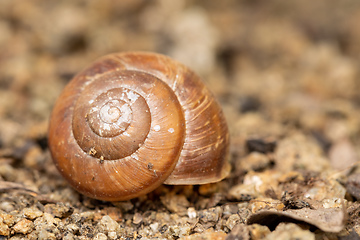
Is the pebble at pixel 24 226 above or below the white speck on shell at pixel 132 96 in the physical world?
below

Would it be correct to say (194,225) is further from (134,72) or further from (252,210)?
(134,72)

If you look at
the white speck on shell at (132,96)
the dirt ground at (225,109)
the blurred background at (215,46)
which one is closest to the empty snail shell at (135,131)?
the white speck on shell at (132,96)

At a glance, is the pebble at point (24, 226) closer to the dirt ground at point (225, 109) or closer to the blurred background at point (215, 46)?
the dirt ground at point (225, 109)

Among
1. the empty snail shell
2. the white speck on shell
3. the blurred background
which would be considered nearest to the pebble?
the empty snail shell

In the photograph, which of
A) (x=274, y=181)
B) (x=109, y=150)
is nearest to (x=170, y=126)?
(x=109, y=150)

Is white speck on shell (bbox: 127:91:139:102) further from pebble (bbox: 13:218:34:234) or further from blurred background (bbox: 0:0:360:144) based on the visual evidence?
blurred background (bbox: 0:0:360:144)
